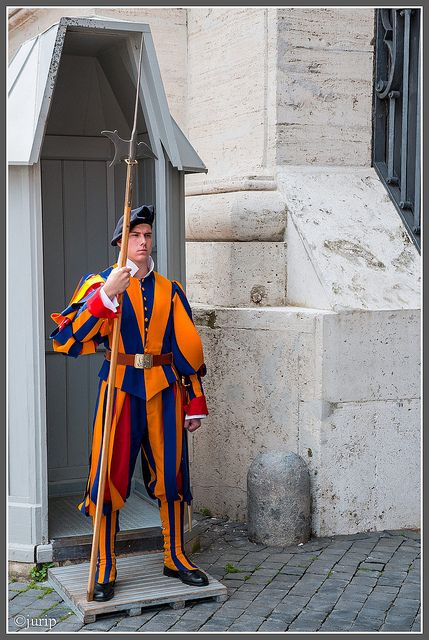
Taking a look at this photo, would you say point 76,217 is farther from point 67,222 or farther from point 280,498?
point 280,498

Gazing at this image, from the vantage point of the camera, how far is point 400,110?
634 centimetres

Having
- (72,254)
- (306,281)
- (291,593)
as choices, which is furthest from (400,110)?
(291,593)

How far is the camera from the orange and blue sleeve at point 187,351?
473cm

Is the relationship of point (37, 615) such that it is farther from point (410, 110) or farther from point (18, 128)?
point (410, 110)

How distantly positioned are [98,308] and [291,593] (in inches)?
63.8

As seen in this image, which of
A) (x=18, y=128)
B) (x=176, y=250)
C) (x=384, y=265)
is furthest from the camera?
(x=384, y=265)

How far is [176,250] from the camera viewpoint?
5.20m

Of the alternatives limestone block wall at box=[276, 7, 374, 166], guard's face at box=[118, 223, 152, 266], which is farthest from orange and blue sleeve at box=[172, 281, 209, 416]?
limestone block wall at box=[276, 7, 374, 166]

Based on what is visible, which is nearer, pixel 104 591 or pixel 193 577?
pixel 104 591

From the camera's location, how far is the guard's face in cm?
458

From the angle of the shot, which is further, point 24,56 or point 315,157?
point 315,157

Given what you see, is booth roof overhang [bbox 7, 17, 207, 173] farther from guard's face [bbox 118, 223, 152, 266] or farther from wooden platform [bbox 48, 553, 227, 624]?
wooden platform [bbox 48, 553, 227, 624]

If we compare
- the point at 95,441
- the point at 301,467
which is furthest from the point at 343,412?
the point at 95,441

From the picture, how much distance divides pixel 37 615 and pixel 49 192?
253cm
